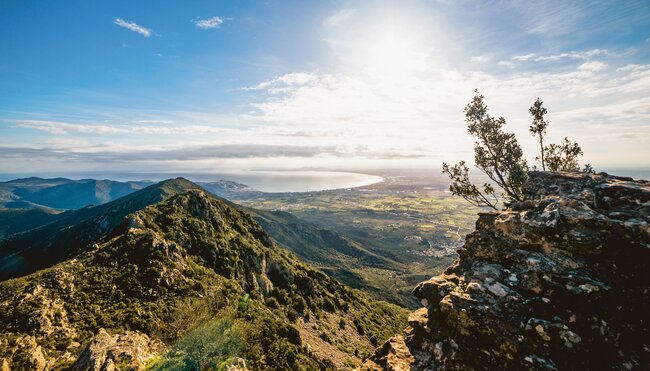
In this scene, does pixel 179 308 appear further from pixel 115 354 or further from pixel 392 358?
pixel 392 358

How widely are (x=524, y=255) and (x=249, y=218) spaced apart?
3669 inches

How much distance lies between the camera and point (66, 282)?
125 feet

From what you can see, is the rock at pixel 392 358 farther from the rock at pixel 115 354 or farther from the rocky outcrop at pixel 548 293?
the rock at pixel 115 354

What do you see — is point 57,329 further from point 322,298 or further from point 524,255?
point 322,298

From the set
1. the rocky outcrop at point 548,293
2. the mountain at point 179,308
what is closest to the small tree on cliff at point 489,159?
the rocky outcrop at point 548,293

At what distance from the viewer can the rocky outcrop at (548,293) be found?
9.64 meters

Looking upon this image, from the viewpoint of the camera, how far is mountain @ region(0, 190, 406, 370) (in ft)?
86.1

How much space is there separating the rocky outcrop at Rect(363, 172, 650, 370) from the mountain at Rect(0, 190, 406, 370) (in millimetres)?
17520

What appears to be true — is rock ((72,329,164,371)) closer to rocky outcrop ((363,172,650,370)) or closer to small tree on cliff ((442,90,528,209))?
rocky outcrop ((363,172,650,370))

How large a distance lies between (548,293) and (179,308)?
Result: 39.4m

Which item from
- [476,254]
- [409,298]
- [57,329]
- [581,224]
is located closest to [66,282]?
[57,329]

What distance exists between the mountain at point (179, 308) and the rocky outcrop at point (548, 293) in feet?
57.5

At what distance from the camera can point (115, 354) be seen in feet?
76.8

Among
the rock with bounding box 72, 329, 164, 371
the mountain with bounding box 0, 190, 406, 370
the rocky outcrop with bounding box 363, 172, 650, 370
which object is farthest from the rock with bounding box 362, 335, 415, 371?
the rock with bounding box 72, 329, 164, 371
